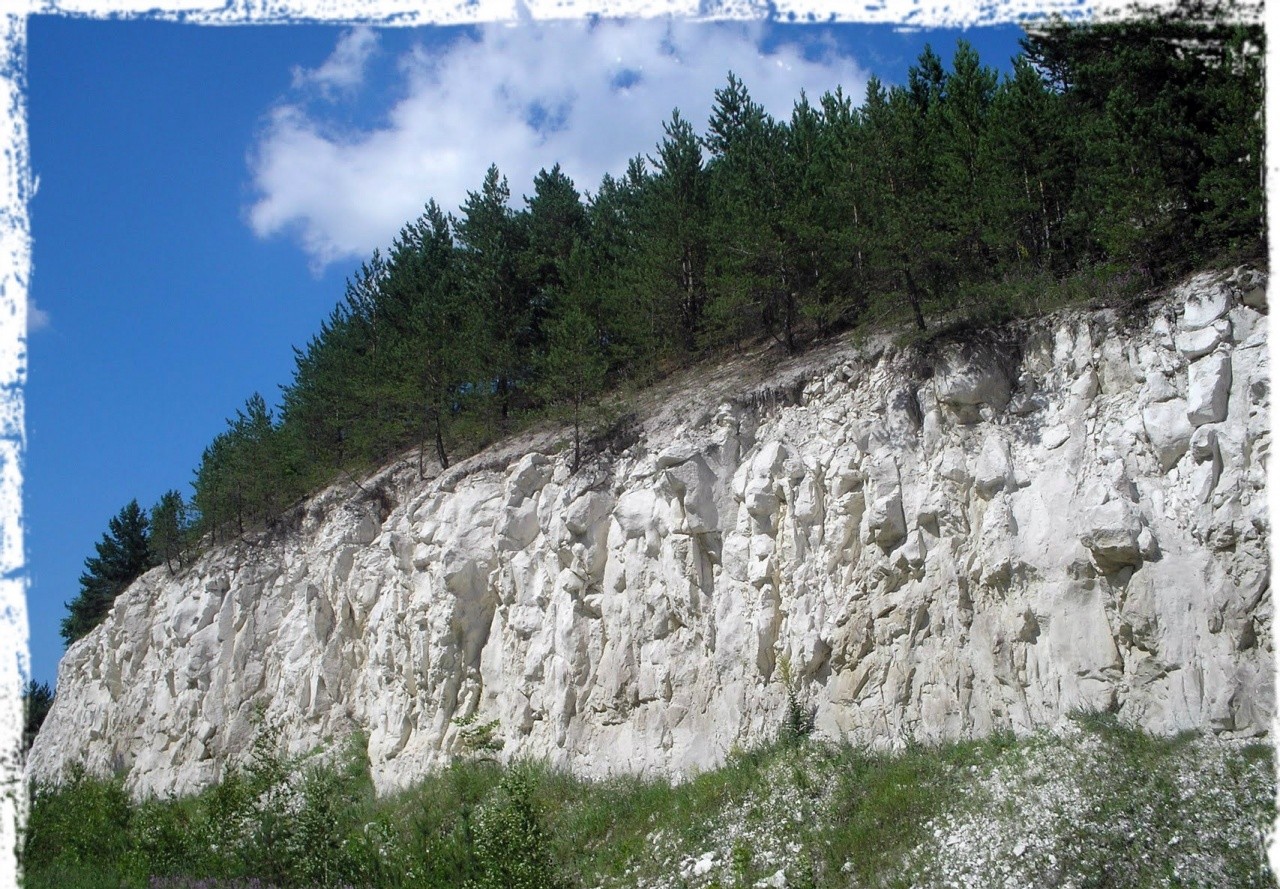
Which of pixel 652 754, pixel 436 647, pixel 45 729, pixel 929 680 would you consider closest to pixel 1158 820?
pixel 929 680

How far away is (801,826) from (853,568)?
520cm

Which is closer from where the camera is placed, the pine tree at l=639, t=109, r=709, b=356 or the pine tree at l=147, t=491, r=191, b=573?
the pine tree at l=639, t=109, r=709, b=356

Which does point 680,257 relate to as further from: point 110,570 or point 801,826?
point 110,570

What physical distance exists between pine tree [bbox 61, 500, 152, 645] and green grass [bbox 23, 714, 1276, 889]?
31.8 m

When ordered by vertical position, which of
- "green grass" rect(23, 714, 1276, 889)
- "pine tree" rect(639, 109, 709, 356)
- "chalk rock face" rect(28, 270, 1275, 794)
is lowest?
"green grass" rect(23, 714, 1276, 889)

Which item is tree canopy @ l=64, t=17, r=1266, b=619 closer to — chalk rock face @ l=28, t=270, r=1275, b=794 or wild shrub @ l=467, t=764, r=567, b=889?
chalk rock face @ l=28, t=270, r=1275, b=794

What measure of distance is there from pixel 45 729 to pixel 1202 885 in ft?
143

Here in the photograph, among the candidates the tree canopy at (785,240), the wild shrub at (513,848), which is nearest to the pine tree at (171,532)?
the tree canopy at (785,240)

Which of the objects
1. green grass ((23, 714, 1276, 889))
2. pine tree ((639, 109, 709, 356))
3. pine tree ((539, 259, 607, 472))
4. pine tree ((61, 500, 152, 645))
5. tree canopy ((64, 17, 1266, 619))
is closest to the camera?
green grass ((23, 714, 1276, 889))

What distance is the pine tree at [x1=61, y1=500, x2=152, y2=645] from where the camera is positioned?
163 feet

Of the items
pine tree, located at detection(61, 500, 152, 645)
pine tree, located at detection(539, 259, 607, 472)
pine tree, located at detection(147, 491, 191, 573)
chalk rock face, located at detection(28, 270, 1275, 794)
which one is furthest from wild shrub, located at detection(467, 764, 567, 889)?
pine tree, located at detection(61, 500, 152, 645)

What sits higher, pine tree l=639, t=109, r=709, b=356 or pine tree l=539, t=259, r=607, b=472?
pine tree l=639, t=109, r=709, b=356

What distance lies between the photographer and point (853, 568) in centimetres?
1828

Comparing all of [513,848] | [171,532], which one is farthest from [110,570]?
[513,848]
